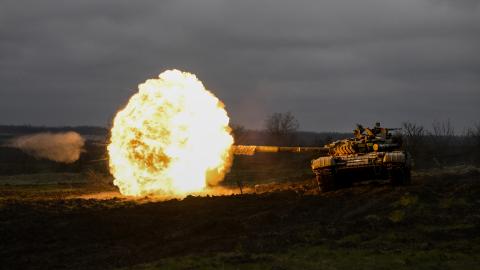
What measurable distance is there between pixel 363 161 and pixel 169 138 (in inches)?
390

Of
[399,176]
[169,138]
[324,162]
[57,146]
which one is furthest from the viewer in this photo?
[57,146]

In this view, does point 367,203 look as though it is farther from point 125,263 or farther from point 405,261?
point 125,263

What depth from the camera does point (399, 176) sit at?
1014 inches

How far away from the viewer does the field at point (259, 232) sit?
14375mm

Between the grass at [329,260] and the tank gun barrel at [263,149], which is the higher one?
the tank gun barrel at [263,149]

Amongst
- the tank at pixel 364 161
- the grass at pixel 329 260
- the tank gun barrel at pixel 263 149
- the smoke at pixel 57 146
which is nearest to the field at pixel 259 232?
the grass at pixel 329 260

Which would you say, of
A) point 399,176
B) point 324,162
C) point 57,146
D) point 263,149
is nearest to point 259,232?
point 324,162

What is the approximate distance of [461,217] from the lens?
710 inches

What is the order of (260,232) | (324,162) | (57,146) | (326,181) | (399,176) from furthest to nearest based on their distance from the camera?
(57,146), (326,181), (324,162), (399,176), (260,232)

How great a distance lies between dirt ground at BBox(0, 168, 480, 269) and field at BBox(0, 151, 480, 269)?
1.2 inches

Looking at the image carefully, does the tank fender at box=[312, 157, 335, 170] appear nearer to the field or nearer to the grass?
the field

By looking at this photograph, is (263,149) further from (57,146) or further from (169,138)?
(57,146)

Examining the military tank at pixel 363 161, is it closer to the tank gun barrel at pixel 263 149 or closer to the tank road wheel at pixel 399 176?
the tank road wheel at pixel 399 176

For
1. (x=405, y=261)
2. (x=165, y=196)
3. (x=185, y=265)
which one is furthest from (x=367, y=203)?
(x=165, y=196)
